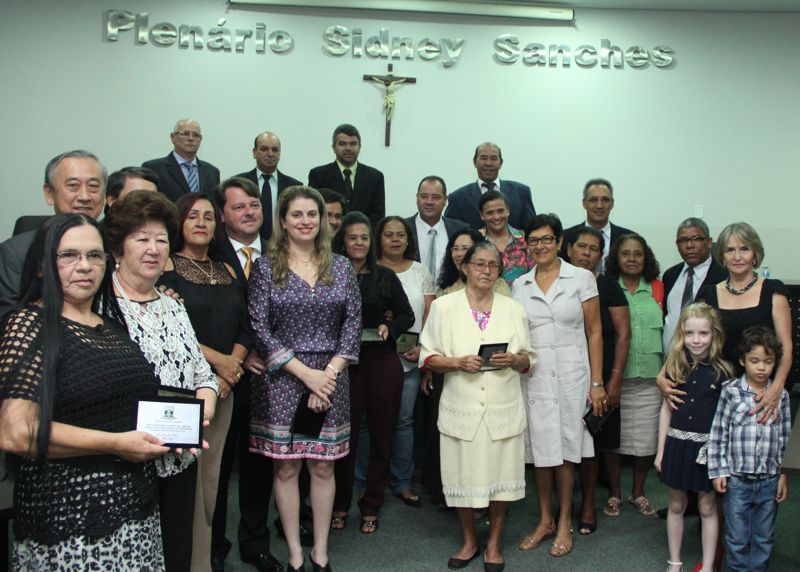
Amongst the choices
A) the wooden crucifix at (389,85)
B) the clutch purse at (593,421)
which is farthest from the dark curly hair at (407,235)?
the wooden crucifix at (389,85)

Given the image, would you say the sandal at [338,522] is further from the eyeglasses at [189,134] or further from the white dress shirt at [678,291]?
the eyeglasses at [189,134]

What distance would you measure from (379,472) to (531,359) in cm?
109

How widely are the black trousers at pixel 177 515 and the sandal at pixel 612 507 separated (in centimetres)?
262

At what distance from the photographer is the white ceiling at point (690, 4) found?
7.02 meters

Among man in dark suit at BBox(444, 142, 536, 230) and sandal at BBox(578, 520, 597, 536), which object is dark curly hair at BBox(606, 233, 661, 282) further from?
sandal at BBox(578, 520, 597, 536)

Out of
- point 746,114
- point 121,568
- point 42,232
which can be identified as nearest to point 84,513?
point 121,568

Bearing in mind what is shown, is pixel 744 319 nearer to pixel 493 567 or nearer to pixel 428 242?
pixel 493 567

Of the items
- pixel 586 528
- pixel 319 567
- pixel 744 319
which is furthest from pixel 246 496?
pixel 744 319

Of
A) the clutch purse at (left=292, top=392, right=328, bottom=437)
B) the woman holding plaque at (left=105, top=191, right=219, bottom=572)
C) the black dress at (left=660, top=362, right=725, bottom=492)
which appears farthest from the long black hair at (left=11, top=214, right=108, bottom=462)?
the black dress at (left=660, top=362, right=725, bottom=492)

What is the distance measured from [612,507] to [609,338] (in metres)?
1.01

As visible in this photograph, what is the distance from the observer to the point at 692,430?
3.46 metres

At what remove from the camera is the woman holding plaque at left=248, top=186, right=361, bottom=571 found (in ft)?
10.9

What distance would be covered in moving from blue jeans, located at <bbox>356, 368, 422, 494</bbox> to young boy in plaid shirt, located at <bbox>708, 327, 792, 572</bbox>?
175cm

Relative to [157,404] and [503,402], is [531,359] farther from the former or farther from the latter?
[157,404]
